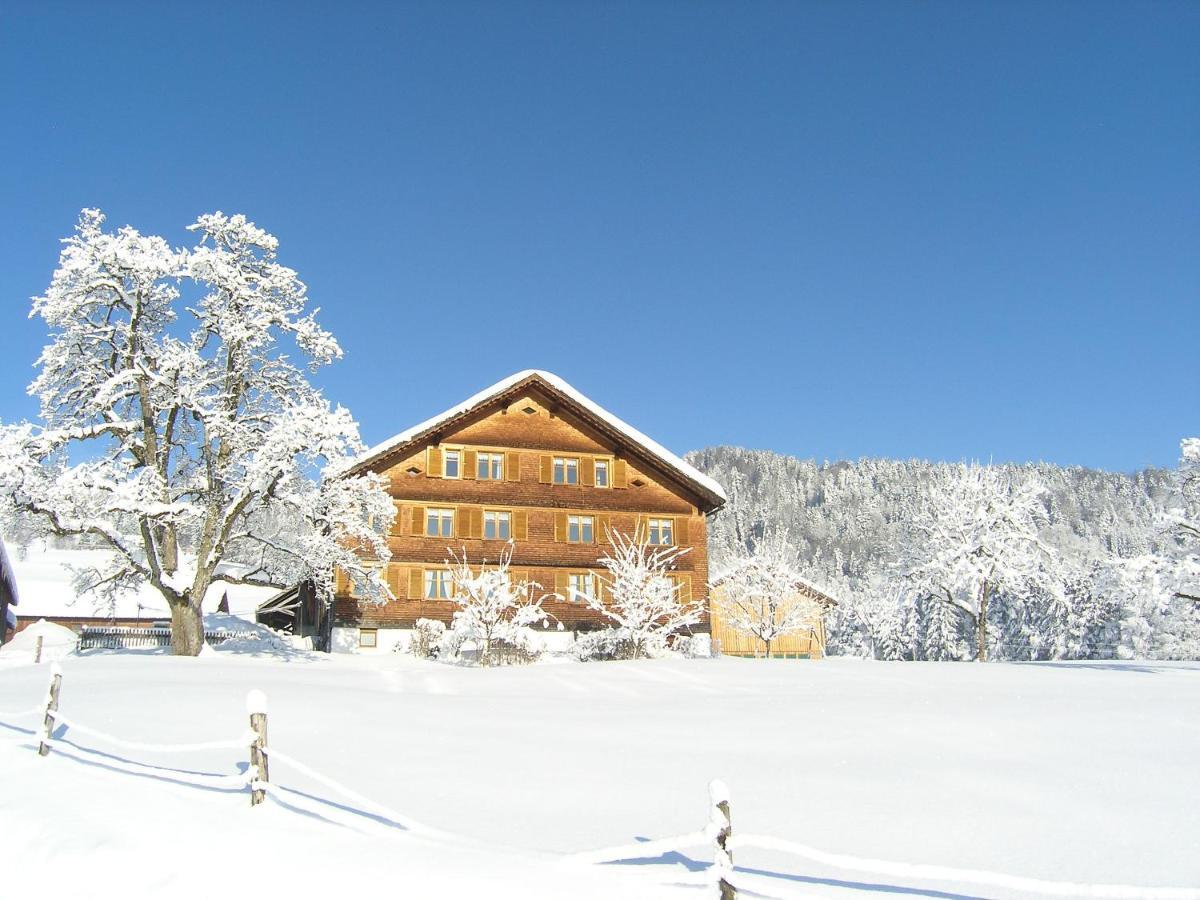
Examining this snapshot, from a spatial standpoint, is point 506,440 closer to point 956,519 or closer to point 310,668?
point 310,668

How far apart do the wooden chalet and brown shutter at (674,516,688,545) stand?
45mm

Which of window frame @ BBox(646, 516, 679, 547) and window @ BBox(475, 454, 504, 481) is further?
window frame @ BBox(646, 516, 679, 547)

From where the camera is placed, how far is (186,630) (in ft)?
87.9

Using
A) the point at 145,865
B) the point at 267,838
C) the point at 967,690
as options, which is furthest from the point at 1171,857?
the point at 967,690

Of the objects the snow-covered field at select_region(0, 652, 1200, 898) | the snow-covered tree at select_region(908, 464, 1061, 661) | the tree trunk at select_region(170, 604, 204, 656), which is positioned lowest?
the snow-covered field at select_region(0, 652, 1200, 898)

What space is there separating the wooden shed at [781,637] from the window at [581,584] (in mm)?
11280

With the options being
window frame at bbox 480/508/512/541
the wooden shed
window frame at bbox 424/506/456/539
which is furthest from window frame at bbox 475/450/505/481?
the wooden shed

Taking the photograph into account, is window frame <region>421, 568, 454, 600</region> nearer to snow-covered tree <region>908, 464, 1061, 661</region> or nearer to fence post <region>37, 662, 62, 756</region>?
snow-covered tree <region>908, 464, 1061, 661</region>

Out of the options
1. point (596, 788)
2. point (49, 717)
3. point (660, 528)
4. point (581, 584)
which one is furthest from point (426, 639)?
point (596, 788)

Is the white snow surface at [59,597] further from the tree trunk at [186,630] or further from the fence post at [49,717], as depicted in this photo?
the fence post at [49,717]

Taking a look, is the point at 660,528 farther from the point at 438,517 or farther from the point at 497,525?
the point at 438,517

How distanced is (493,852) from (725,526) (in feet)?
485

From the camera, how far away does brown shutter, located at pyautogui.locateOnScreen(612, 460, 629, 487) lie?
39.2 meters

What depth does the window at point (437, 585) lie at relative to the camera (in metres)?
36.0
